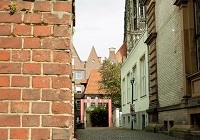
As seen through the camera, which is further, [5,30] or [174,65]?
[174,65]

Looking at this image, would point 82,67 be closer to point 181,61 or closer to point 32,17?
point 181,61

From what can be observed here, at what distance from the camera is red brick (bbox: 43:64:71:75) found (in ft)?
8.00

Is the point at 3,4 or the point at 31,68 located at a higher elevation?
the point at 3,4

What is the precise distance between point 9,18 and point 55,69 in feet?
1.65

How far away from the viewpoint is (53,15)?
252 cm

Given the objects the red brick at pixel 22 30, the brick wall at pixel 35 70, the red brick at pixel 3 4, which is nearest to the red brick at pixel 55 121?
the brick wall at pixel 35 70

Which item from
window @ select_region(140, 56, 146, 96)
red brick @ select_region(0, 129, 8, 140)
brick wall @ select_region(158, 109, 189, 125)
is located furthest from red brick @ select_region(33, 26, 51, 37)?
window @ select_region(140, 56, 146, 96)

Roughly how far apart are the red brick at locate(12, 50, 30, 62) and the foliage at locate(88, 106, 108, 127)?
140ft

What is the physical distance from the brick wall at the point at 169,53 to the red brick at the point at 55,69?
34.4ft

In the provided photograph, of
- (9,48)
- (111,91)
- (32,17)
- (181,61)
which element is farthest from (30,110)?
(111,91)

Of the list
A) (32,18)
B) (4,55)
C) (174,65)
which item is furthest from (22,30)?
(174,65)

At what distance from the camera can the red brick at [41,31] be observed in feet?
8.14

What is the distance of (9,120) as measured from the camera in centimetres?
236

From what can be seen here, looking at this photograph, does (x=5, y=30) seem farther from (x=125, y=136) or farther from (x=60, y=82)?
(x=125, y=136)
